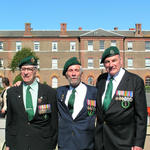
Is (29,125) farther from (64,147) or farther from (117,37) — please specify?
(117,37)

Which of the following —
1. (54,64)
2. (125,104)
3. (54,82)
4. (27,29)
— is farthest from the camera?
(27,29)

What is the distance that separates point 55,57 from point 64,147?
36.0 m

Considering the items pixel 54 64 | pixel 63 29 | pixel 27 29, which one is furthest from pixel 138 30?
pixel 27 29

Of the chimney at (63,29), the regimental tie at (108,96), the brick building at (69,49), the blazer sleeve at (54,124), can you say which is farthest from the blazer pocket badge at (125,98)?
→ the chimney at (63,29)

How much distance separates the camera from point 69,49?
39.1 metres

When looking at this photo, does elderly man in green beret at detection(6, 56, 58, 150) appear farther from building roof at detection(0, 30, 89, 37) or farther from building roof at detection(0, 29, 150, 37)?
building roof at detection(0, 30, 89, 37)

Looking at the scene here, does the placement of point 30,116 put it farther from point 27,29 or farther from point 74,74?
point 27,29

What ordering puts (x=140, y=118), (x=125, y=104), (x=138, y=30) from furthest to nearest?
(x=138, y=30)
(x=125, y=104)
(x=140, y=118)

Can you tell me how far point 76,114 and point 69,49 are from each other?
36.2 meters

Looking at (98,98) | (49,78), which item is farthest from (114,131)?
(49,78)

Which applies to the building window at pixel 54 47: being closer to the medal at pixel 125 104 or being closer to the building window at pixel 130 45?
the building window at pixel 130 45

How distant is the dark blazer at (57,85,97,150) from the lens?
10.7 feet

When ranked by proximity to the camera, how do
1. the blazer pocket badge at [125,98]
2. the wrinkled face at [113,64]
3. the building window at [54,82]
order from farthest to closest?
the building window at [54,82] → the wrinkled face at [113,64] → the blazer pocket badge at [125,98]

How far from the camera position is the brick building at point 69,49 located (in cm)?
3841
